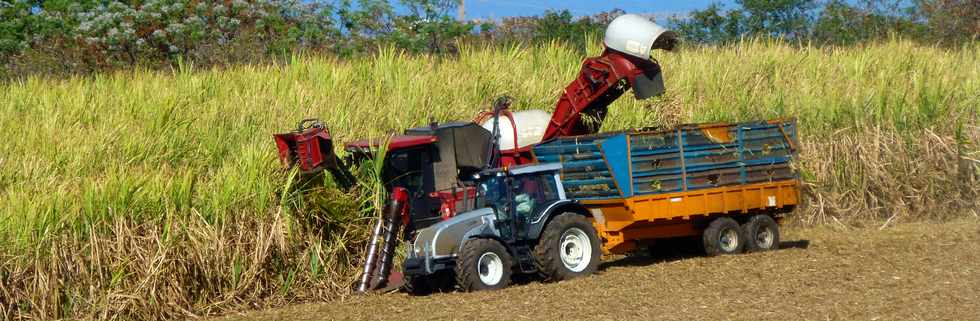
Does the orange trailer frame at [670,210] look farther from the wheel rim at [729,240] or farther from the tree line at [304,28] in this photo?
the tree line at [304,28]

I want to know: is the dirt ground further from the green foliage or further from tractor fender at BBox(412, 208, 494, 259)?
the green foliage

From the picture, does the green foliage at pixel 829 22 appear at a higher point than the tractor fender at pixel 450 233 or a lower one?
higher

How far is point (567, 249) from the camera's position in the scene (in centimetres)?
1309

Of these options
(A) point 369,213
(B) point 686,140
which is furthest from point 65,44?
(B) point 686,140

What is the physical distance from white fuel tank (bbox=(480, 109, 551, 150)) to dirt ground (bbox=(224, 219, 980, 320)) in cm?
171

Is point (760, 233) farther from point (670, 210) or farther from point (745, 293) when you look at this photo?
point (745, 293)

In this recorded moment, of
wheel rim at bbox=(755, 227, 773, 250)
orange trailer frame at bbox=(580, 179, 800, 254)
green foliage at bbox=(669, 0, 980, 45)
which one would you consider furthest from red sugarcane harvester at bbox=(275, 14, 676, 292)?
green foliage at bbox=(669, 0, 980, 45)

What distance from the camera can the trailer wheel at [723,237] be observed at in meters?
14.3

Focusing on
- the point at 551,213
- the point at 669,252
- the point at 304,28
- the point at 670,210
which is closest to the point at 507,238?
the point at 551,213

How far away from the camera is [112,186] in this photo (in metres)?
11.8

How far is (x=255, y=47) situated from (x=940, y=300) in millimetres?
17237

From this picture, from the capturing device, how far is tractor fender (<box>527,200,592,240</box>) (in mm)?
12688

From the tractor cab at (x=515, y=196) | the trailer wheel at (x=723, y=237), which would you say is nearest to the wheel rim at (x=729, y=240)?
the trailer wheel at (x=723, y=237)

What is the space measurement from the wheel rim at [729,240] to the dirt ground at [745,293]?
0.34m
